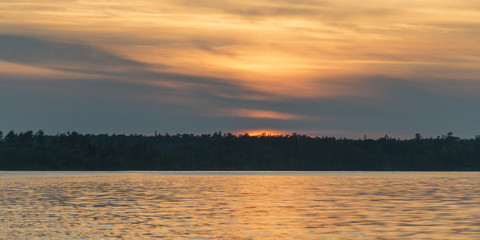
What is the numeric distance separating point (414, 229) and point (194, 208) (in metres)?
24.6

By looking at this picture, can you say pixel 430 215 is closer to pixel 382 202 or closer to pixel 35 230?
pixel 382 202

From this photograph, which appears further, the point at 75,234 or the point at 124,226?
the point at 124,226

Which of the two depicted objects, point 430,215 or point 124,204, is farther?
point 124,204

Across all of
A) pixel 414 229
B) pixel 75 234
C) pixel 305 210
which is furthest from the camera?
pixel 305 210

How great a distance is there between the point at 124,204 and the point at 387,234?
3445cm

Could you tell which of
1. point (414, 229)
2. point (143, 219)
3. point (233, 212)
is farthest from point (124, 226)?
point (414, 229)

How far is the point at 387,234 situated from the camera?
4862 cm

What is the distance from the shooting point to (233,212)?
66.1m

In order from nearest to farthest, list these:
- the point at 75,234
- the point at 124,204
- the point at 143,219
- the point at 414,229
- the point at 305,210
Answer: the point at 75,234 < the point at 414,229 < the point at 143,219 < the point at 305,210 < the point at 124,204

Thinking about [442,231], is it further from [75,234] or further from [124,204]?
[124,204]

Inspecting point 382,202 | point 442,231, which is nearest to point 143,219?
point 442,231

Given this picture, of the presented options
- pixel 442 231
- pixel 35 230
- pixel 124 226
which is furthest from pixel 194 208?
pixel 442 231

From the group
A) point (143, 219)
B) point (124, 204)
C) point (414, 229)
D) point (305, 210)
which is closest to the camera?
point (414, 229)

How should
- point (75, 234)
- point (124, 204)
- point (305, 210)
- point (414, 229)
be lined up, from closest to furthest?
point (75, 234) < point (414, 229) < point (305, 210) < point (124, 204)
